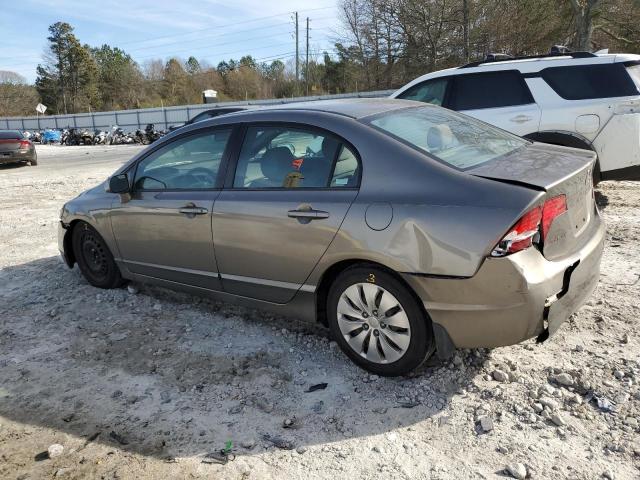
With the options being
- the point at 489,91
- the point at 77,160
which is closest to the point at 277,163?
the point at 489,91

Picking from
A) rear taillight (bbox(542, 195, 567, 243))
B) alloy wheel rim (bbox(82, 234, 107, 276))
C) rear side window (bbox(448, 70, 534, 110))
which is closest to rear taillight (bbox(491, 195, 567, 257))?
rear taillight (bbox(542, 195, 567, 243))

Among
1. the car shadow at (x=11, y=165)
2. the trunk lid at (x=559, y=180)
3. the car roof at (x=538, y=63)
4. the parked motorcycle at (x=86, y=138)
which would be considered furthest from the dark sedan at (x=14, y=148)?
the parked motorcycle at (x=86, y=138)

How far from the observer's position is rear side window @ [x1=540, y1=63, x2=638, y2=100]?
20.4 feet

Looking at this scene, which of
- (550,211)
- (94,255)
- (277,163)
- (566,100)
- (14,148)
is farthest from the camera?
(14,148)

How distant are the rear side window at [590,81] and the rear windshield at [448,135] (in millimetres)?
3240

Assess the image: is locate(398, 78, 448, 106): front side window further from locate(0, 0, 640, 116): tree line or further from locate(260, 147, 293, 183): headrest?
locate(0, 0, 640, 116): tree line

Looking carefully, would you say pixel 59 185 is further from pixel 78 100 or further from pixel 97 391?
pixel 78 100

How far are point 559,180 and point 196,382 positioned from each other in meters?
2.51

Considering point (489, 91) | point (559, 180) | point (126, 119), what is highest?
point (126, 119)

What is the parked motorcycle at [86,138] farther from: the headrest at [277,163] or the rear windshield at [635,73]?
the headrest at [277,163]

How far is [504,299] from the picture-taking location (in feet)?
8.99

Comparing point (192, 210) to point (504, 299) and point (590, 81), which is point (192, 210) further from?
point (590, 81)

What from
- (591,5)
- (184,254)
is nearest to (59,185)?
(184,254)

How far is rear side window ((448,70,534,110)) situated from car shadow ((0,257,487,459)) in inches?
182
